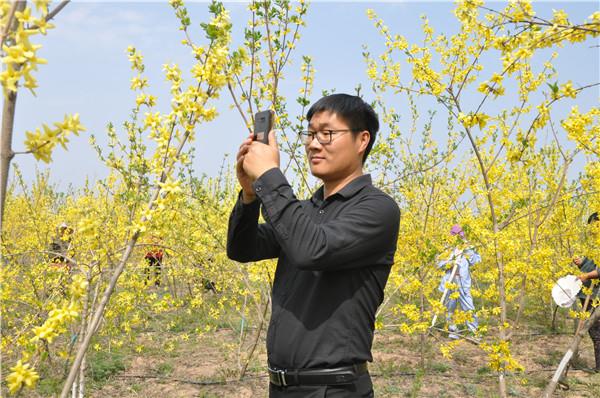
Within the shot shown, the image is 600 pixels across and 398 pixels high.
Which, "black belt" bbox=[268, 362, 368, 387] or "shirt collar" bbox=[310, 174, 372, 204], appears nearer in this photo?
"black belt" bbox=[268, 362, 368, 387]

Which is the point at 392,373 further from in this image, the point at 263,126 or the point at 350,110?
the point at 263,126

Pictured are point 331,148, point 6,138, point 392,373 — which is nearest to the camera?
point 6,138

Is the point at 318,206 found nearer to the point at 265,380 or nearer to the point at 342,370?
the point at 342,370

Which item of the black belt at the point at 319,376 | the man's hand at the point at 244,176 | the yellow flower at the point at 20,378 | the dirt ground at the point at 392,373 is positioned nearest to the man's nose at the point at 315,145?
the man's hand at the point at 244,176

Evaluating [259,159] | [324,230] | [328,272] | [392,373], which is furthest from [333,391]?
[392,373]

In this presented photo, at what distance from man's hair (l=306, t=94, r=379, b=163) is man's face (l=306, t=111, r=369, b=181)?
2 cm

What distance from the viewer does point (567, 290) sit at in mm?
4867

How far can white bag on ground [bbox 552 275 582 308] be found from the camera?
474 cm

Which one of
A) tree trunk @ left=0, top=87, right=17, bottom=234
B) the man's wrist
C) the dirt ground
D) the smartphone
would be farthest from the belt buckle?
the dirt ground

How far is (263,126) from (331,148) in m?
0.26

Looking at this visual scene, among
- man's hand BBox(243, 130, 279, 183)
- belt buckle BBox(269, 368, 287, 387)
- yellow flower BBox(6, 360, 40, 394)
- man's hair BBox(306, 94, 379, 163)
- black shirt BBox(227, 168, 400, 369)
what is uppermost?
man's hair BBox(306, 94, 379, 163)

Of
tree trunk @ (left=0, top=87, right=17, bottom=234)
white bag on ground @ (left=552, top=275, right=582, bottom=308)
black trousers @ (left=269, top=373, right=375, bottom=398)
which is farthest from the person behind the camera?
white bag on ground @ (left=552, top=275, right=582, bottom=308)

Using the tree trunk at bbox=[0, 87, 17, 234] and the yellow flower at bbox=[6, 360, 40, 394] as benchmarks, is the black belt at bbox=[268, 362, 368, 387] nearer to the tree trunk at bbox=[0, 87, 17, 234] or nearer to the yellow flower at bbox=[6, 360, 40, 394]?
the yellow flower at bbox=[6, 360, 40, 394]

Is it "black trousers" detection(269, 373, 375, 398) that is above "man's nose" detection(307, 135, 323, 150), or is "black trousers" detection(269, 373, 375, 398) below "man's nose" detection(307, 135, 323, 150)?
below
